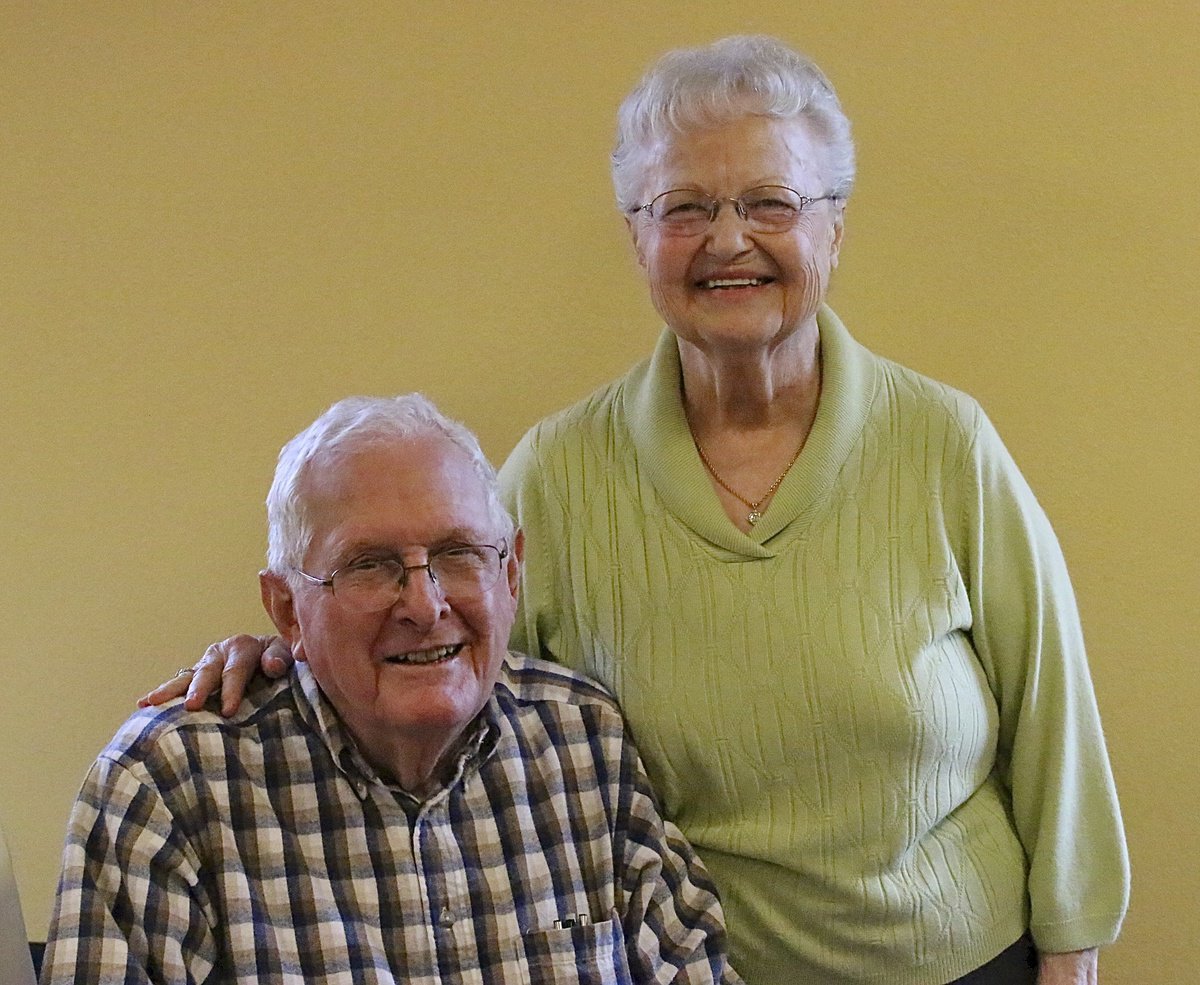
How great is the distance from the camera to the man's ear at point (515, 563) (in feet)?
5.21

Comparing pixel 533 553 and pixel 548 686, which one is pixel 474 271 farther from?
pixel 548 686

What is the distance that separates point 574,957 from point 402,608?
0.46m

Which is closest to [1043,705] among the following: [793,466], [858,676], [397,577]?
[858,676]

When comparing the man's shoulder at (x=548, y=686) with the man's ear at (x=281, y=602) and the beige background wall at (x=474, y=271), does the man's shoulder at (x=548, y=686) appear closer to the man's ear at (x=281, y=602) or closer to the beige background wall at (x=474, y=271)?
the man's ear at (x=281, y=602)

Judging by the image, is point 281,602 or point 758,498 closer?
point 281,602

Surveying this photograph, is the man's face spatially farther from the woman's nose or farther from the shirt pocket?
the woman's nose

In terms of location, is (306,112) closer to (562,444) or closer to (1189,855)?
(562,444)

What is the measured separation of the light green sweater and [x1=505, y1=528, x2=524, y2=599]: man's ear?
4.1 inches

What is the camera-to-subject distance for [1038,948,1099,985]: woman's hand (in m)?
1.72

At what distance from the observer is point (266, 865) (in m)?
1.50

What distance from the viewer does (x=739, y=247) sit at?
1.55 m

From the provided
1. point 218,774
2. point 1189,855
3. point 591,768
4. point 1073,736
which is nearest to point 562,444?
point 591,768

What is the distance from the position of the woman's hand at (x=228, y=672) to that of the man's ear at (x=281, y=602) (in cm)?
6

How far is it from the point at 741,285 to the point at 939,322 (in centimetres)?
53
